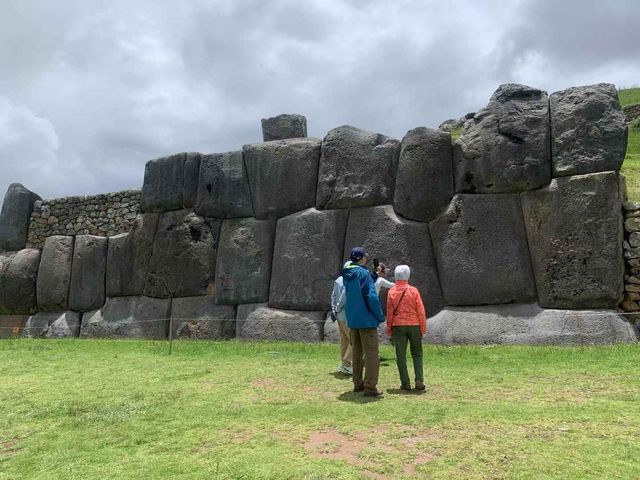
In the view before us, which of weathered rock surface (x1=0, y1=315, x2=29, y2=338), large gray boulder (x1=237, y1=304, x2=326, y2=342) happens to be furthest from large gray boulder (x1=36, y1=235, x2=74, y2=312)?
large gray boulder (x1=237, y1=304, x2=326, y2=342)

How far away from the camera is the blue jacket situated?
6.31 meters

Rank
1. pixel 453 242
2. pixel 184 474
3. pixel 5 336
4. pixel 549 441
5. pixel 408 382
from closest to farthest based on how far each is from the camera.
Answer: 1. pixel 184 474
2. pixel 549 441
3. pixel 408 382
4. pixel 453 242
5. pixel 5 336

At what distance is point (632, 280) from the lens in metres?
9.59

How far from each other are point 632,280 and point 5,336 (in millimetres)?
15565

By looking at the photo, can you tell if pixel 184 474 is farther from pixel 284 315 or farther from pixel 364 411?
pixel 284 315

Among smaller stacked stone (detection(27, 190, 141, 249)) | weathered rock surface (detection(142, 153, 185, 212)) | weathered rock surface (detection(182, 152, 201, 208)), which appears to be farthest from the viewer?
smaller stacked stone (detection(27, 190, 141, 249))

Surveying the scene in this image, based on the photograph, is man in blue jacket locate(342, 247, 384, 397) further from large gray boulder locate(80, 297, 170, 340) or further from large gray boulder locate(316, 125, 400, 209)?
large gray boulder locate(80, 297, 170, 340)

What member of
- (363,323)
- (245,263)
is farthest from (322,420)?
(245,263)

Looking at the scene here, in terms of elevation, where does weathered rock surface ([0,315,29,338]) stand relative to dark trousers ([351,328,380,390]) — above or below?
above

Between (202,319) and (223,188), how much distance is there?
308 cm

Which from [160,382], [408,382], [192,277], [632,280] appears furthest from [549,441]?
[192,277]

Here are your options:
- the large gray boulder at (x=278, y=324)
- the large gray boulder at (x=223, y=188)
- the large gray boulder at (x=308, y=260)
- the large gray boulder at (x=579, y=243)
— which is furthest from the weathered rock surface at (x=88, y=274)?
the large gray boulder at (x=579, y=243)

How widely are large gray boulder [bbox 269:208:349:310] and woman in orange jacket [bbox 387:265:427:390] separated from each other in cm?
503

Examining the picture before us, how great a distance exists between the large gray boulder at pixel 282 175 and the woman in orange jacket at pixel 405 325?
6.00m
